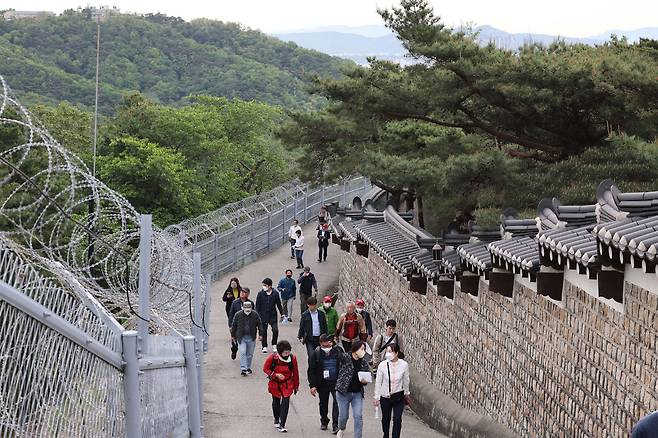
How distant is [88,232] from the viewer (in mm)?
6906

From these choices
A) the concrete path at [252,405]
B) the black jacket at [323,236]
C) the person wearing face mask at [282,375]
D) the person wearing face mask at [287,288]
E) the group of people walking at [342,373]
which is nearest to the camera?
the group of people walking at [342,373]

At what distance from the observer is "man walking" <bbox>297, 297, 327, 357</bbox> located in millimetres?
17344

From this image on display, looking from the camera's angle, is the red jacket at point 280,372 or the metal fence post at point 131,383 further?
the red jacket at point 280,372

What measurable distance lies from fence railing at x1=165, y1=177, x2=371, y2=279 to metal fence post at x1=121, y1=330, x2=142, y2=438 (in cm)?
2264

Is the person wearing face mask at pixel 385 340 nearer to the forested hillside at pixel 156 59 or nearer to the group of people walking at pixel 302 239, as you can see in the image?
the group of people walking at pixel 302 239

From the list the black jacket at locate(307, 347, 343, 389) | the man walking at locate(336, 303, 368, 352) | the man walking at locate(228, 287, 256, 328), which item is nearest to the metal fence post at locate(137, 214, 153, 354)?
the black jacket at locate(307, 347, 343, 389)

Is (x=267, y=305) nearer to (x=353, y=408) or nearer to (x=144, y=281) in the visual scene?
(x=353, y=408)

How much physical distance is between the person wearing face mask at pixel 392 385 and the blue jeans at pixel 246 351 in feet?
16.9

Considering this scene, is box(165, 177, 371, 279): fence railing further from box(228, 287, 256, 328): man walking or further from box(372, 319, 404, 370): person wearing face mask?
box(372, 319, 404, 370): person wearing face mask

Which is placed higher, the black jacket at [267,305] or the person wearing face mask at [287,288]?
the black jacket at [267,305]

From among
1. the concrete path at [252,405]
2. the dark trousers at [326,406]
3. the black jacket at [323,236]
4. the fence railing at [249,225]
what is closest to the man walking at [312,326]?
the concrete path at [252,405]

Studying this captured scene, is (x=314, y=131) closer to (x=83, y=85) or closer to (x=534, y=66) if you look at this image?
(x=534, y=66)

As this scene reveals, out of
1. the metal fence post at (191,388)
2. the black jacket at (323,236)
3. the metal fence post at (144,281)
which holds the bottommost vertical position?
the black jacket at (323,236)

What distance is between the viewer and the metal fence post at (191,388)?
1030cm
